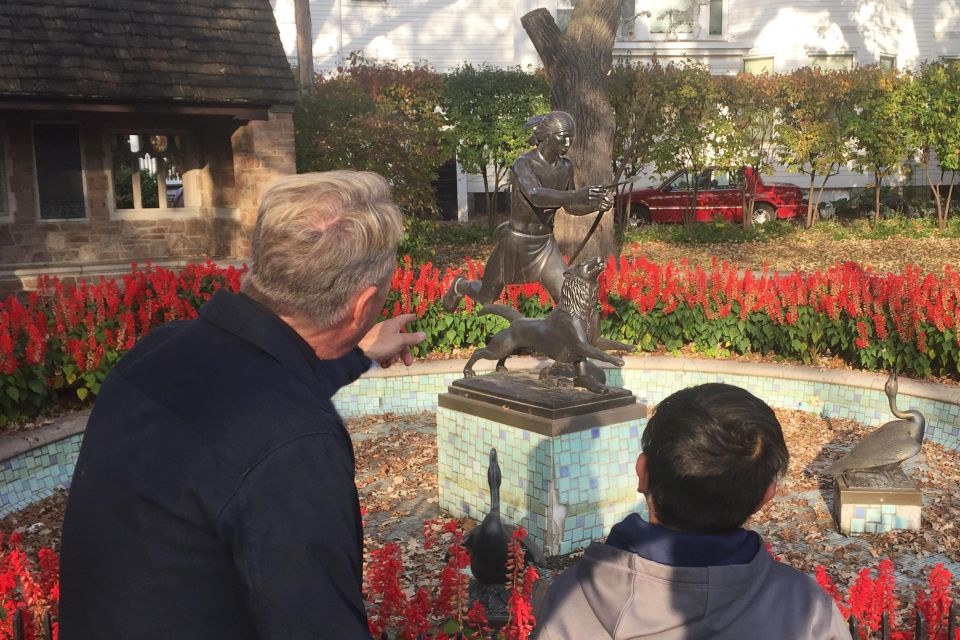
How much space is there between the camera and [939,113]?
18.8 metres

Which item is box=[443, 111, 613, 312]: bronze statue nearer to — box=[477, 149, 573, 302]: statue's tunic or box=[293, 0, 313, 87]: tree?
box=[477, 149, 573, 302]: statue's tunic

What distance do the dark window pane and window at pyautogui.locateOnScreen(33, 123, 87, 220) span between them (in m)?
20.8

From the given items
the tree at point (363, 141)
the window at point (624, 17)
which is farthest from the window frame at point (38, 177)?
the window at point (624, 17)

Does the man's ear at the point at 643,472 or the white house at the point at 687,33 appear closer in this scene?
the man's ear at the point at 643,472

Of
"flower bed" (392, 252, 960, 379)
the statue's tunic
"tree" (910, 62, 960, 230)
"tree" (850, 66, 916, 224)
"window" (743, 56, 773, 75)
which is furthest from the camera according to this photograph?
"window" (743, 56, 773, 75)

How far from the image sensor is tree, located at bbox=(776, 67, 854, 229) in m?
19.6

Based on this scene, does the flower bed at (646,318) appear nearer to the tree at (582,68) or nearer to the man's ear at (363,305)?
the tree at (582,68)

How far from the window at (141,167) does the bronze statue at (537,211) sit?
32.8 ft

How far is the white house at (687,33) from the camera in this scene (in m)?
26.6

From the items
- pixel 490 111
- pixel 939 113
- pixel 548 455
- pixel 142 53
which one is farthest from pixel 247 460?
pixel 939 113

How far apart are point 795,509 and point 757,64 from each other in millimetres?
24229

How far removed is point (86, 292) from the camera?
890 centimetres

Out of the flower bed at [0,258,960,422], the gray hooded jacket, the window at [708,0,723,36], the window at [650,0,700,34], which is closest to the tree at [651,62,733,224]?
the window at [650,0,700,34]

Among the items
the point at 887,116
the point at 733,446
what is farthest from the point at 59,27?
the point at 887,116
